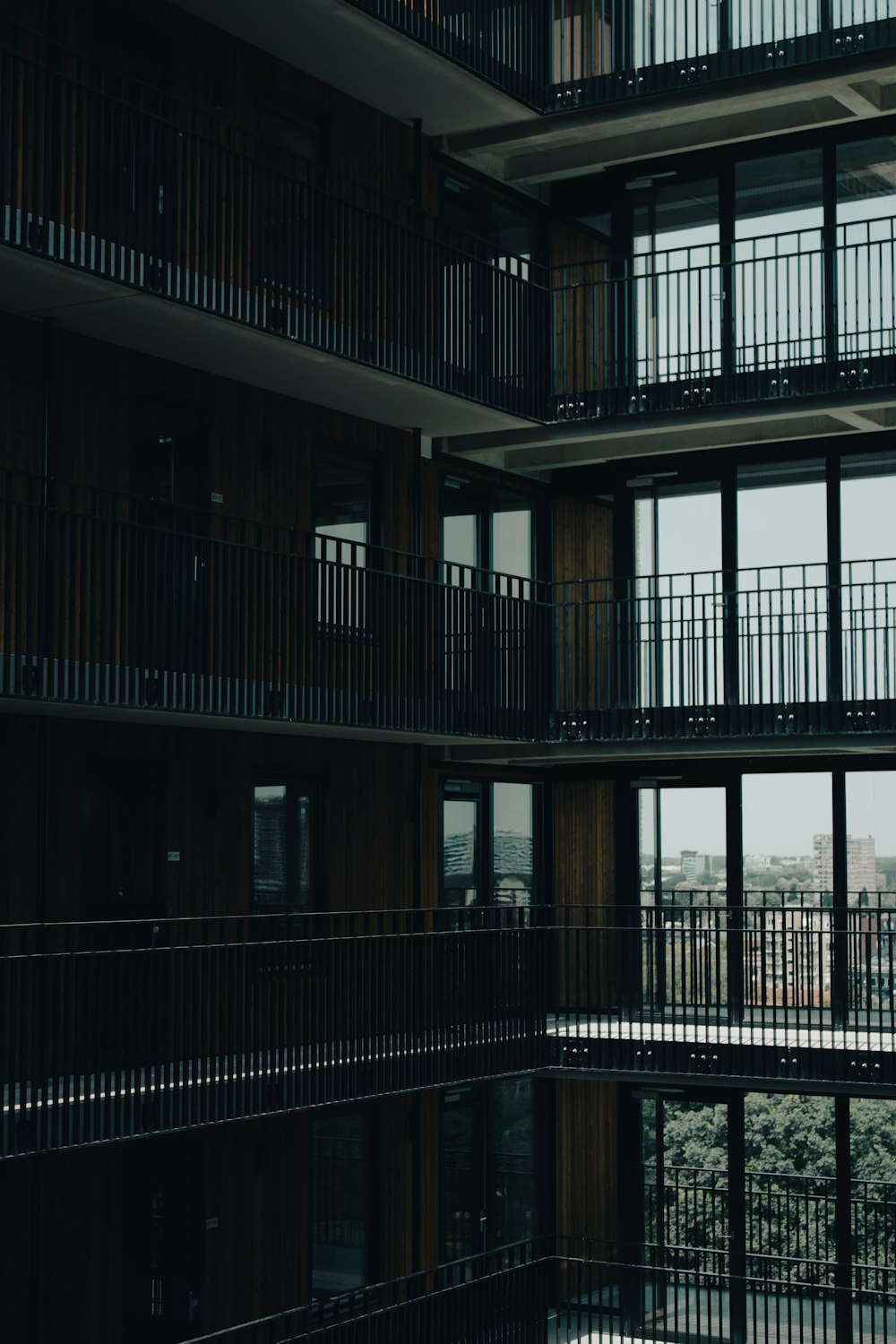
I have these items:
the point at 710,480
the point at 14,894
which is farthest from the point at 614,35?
the point at 14,894

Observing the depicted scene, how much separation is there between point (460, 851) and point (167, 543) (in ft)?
23.1

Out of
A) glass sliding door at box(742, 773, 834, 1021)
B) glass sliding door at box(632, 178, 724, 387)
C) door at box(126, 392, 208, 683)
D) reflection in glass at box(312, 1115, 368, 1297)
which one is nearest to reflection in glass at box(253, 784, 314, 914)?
reflection in glass at box(312, 1115, 368, 1297)

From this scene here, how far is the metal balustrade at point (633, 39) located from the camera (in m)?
18.7

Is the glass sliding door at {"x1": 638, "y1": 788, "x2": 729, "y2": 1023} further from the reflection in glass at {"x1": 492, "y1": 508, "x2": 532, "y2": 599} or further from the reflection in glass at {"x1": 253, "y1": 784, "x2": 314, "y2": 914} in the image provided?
the reflection in glass at {"x1": 253, "y1": 784, "x2": 314, "y2": 914}

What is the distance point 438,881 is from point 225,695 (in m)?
5.73

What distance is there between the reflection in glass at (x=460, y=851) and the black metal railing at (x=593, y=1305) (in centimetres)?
371

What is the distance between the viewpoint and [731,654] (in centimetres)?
2048

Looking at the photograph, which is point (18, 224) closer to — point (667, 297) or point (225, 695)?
point (225, 695)

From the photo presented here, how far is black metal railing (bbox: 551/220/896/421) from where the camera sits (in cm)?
1967

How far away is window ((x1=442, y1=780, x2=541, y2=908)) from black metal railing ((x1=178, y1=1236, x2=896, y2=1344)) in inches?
148

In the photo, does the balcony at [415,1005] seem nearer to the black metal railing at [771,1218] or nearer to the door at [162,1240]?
the door at [162,1240]

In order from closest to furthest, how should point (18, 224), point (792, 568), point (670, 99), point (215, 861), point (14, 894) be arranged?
point (18, 224) < point (14, 894) < point (215, 861) < point (670, 99) < point (792, 568)

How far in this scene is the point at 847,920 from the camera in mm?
20078

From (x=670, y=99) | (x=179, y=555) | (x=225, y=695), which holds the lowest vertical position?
(x=225, y=695)
